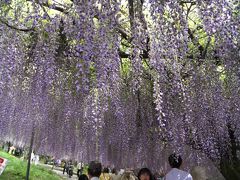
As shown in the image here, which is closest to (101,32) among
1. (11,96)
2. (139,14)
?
(139,14)

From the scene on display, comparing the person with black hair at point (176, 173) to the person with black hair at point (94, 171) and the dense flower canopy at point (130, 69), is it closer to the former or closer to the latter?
the dense flower canopy at point (130, 69)

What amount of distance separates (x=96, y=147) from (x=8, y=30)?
186 inches

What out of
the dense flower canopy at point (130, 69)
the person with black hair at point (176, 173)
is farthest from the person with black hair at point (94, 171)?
the person with black hair at point (176, 173)

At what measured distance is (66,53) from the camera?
477 centimetres

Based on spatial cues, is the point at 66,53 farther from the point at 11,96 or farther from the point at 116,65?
the point at 11,96

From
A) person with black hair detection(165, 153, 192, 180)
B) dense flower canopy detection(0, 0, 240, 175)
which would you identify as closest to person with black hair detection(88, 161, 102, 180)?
dense flower canopy detection(0, 0, 240, 175)

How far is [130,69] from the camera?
17.1 feet

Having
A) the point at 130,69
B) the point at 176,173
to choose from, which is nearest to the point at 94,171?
the point at 176,173

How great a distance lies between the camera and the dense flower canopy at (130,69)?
3564mm

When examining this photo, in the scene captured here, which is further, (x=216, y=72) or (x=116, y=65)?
(x=216, y=72)

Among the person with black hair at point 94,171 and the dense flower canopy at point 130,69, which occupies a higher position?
the dense flower canopy at point 130,69

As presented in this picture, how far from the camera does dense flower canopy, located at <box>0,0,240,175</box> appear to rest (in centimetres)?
356

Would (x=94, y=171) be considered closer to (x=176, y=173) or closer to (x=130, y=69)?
(x=176, y=173)

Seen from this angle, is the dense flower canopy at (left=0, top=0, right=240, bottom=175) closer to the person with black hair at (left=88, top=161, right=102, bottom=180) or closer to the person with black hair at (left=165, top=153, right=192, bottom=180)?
the person with black hair at (left=165, top=153, right=192, bottom=180)
